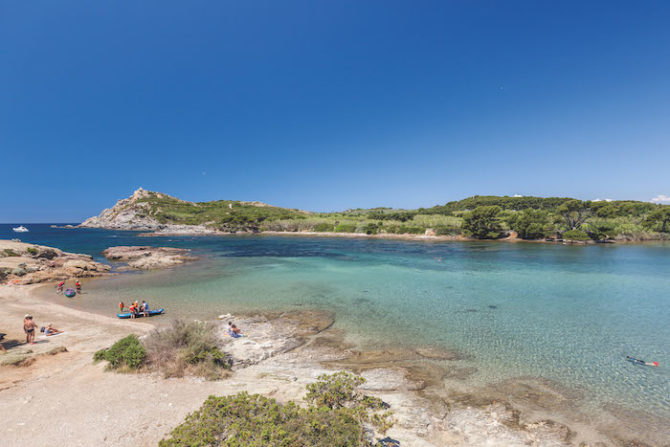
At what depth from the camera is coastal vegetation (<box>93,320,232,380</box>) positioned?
32.2 feet

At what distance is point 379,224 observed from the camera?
313 feet

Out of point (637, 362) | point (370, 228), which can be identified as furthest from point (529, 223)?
point (637, 362)

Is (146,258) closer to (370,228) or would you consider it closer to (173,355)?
(173,355)

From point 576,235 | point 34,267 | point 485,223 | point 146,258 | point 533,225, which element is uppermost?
point 485,223

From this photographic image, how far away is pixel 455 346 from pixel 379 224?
8320cm

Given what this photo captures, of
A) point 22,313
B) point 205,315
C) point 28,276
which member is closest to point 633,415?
point 205,315

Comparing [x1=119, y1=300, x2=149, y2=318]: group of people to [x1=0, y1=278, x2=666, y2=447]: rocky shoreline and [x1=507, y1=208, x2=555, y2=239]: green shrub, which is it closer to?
[x1=0, y1=278, x2=666, y2=447]: rocky shoreline

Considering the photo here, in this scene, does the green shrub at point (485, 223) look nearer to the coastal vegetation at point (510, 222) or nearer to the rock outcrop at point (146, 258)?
the coastal vegetation at point (510, 222)

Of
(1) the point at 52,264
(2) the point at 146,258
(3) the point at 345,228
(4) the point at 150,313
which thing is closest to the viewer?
(4) the point at 150,313

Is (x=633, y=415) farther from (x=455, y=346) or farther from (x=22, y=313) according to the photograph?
(x=22, y=313)

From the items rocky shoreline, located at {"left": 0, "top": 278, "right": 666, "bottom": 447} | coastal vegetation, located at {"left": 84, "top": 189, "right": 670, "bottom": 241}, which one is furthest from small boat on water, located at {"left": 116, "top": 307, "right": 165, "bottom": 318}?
coastal vegetation, located at {"left": 84, "top": 189, "right": 670, "bottom": 241}

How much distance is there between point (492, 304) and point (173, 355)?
1996 cm

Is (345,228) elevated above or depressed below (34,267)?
above

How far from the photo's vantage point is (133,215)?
14288cm
